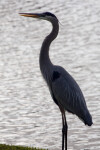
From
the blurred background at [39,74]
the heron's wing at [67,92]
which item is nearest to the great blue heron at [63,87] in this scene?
the heron's wing at [67,92]

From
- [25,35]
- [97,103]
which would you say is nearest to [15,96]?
[97,103]

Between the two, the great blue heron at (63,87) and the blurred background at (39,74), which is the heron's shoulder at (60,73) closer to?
the great blue heron at (63,87)

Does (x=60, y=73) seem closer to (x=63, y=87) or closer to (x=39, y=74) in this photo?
(x=63, y=87)

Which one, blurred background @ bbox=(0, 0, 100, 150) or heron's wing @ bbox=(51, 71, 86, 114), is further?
blurred background @ bbox=(0, 0, 100, 150)

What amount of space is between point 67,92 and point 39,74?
7003 millimetres

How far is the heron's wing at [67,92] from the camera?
28.0 feet

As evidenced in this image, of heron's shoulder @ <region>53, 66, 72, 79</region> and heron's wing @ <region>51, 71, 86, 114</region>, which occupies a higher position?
heron's shoulder @ <region>53, 66, 72, 79</region>

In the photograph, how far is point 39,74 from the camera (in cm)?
1561

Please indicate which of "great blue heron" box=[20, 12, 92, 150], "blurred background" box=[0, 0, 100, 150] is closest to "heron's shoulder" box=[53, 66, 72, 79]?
"great blue heron" box=[20, 12, 92, 150]

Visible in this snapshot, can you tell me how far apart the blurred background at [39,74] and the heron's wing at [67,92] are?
0.85 meters

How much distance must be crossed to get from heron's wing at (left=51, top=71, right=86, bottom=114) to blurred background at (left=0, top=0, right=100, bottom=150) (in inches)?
33.3

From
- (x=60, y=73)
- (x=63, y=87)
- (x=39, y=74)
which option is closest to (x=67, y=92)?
(x=63, y=87)

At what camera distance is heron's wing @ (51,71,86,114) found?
8.55m

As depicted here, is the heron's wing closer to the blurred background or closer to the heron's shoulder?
the heron's shoulder
